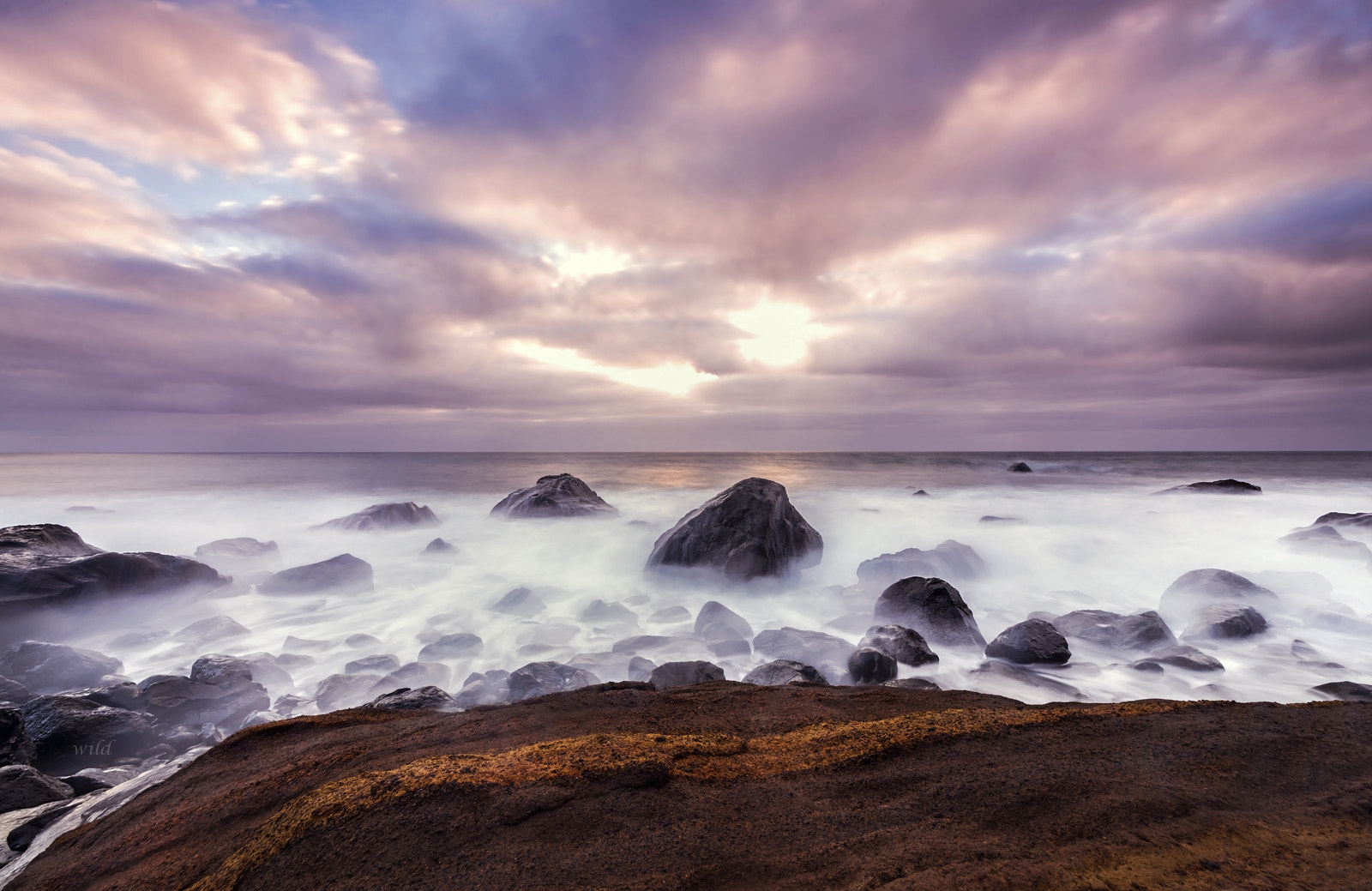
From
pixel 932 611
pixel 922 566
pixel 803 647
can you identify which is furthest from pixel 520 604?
pixel 922 566

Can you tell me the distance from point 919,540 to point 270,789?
651 inches

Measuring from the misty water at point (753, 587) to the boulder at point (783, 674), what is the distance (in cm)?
100

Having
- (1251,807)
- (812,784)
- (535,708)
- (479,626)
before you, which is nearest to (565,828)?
(812,784)

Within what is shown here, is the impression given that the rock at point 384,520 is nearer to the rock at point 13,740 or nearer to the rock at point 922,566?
the rock at point 13,740

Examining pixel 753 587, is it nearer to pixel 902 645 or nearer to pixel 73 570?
pixel 902 645

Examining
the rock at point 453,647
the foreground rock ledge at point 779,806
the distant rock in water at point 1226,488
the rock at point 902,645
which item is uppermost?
the foreground rock ledge at point 779,806

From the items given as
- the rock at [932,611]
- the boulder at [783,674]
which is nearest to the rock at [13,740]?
the boulder at [783,674]

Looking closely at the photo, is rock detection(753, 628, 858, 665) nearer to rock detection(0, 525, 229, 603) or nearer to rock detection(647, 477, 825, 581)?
rock detection(647, 477, 825, 581)

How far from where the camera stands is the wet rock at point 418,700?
211 inches

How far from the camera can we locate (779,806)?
8.29ft

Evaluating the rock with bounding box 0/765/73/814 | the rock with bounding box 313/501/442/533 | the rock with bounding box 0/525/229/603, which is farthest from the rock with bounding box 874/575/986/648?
the rock with bounding box 313/501/442/533

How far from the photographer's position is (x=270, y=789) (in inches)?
112

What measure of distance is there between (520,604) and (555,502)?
7858 mm

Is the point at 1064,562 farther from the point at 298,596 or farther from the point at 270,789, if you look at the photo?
the point at 298,596
